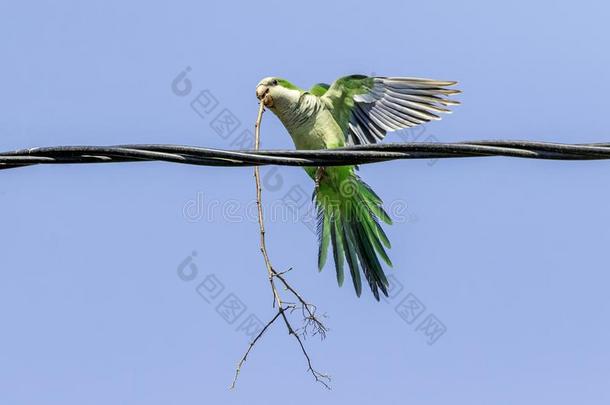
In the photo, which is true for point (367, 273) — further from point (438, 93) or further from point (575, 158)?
Answer: point (575, 158)

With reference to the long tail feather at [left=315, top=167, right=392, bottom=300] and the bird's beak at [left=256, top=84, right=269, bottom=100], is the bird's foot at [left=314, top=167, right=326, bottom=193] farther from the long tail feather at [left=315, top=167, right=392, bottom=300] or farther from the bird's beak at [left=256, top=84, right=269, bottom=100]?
the bird's beak at [left=256, top=84, right=269, bottom=100]

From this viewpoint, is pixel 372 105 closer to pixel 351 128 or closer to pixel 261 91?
pixel 351 128

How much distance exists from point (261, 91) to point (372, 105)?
2.64 feet

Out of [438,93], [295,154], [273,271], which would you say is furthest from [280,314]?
[438,93]

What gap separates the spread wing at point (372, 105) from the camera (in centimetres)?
577

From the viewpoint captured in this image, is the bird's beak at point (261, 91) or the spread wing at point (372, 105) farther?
the spread wing at point (372, 105)

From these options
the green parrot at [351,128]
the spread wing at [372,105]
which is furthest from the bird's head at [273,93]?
the spread wing at [372,105]

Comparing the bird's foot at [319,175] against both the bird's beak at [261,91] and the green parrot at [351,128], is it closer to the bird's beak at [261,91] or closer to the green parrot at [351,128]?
the green parrot at [351,128]

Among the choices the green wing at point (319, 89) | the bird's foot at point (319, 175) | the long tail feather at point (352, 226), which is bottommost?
the long tail feather at point (352, 226)

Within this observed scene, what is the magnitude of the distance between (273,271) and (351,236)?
1.82m

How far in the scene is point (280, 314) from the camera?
4.01 meters

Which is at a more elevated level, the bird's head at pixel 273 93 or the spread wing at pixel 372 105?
the bird's head at pixel 273 93

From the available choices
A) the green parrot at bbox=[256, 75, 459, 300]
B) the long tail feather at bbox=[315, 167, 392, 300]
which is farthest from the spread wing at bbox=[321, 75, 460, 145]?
the long tail feather at bbox=[315, 167, 392, 300]

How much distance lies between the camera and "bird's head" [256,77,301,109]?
5508mm
